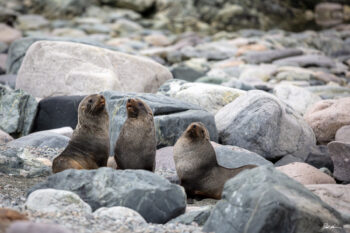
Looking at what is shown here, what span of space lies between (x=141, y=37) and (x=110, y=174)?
2145cm

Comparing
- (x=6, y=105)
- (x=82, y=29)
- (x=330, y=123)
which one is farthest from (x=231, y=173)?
(x=82, y=29)

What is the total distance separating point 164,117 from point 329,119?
3.60 meters

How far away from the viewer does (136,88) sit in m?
12.2

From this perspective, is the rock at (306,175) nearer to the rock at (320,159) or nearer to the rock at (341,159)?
the rock at (341,159)

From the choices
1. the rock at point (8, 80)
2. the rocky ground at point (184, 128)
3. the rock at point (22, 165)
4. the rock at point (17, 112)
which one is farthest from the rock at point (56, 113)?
the rock at point (8, 80)

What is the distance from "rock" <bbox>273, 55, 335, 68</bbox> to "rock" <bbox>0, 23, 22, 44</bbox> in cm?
1136

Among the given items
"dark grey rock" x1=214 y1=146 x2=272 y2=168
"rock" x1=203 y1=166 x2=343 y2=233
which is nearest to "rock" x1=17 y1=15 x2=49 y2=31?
"dark grey rock" x1=214 y1=146 x2=272 y2=168

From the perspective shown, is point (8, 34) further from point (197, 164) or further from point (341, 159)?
Result: point (341, 159)

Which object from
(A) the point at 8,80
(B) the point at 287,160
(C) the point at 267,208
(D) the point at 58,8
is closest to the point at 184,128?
(B) the point at 287,160

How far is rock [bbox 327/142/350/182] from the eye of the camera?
8305 mm

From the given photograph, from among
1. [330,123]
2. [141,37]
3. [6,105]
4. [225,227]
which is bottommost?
[141,37]

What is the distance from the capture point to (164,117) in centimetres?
928

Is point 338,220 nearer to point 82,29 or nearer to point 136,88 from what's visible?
point 136,88

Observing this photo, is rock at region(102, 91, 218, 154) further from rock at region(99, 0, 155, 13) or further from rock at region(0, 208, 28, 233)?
rock at region(99, 0, 155, 13)
